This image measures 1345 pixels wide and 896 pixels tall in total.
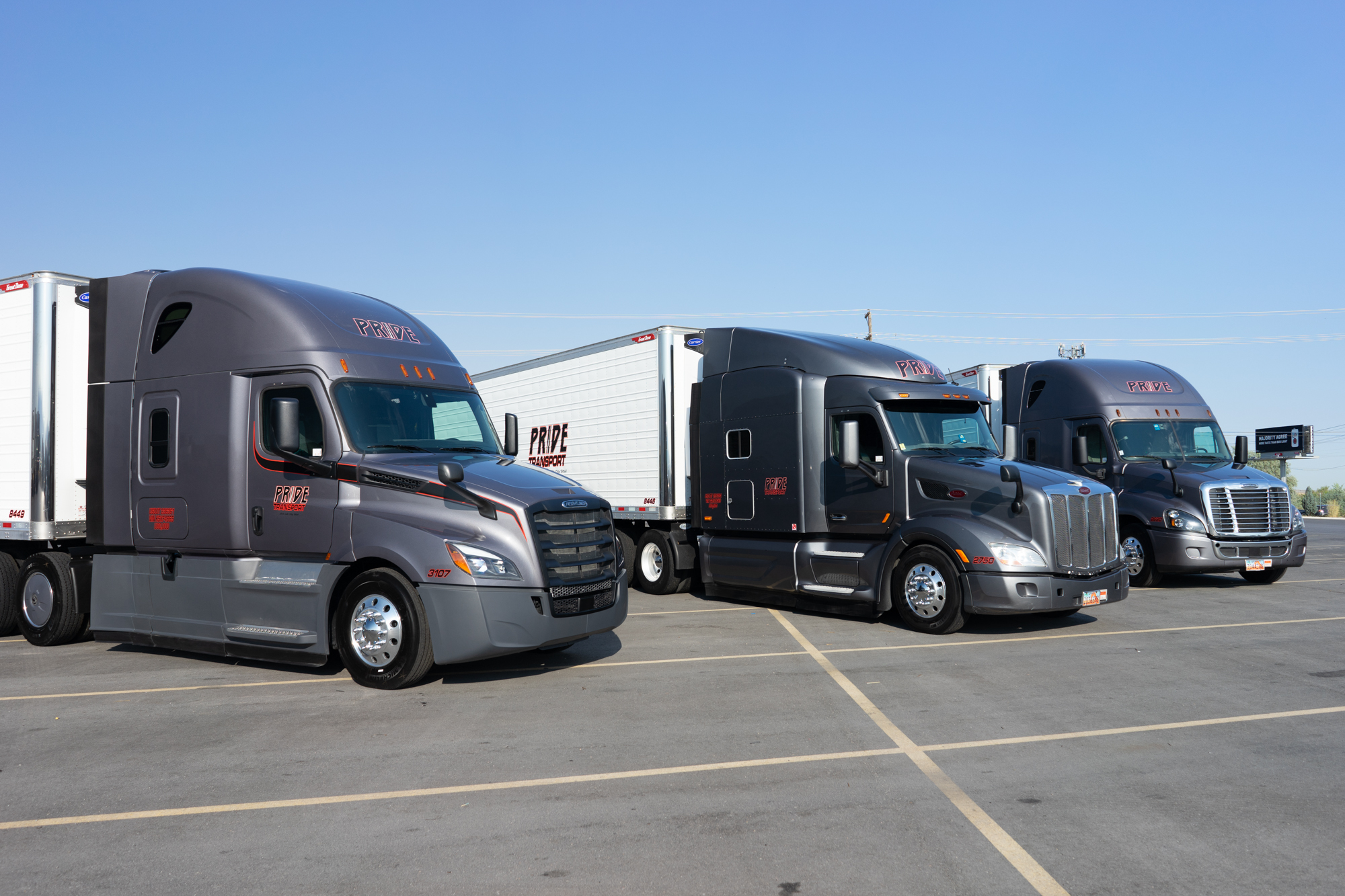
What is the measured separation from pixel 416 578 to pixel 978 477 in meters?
6.26

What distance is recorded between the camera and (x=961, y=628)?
1099cm

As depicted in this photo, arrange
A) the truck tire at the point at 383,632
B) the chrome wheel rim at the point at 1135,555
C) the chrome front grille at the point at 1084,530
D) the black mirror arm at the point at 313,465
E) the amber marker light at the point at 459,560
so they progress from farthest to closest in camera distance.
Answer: the chrome wheel rim at the point at 1135,555
the chrome front grille at the point at 1084,530
the black mirror arm at the point at 313,465
the truck tire at the point at 383,632
the amber marker light at the point at 459,560

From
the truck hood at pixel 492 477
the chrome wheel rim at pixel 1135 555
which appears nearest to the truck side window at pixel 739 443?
the truck hood at pixel 492 477

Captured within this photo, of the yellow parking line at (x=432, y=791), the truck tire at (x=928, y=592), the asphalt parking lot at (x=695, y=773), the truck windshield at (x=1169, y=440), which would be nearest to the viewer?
the asphalt parking lot at (x=695, y=773)

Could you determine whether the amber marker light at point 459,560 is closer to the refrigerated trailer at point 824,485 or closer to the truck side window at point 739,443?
the refrigerated trailer at point 824,485

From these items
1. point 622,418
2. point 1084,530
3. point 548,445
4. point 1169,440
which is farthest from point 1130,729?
point 548,445

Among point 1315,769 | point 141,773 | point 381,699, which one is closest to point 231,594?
point 381,699

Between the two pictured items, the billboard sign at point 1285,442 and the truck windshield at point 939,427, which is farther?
the billboard sign at point 1285,442

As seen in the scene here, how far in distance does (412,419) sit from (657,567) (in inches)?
270

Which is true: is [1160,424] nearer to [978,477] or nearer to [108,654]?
[978,477]

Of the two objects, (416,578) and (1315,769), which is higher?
(416,578)

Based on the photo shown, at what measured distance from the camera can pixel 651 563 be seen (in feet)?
49.9

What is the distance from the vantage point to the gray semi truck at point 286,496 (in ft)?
26.1

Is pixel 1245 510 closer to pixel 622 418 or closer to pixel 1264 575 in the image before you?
pixel 1264 575
